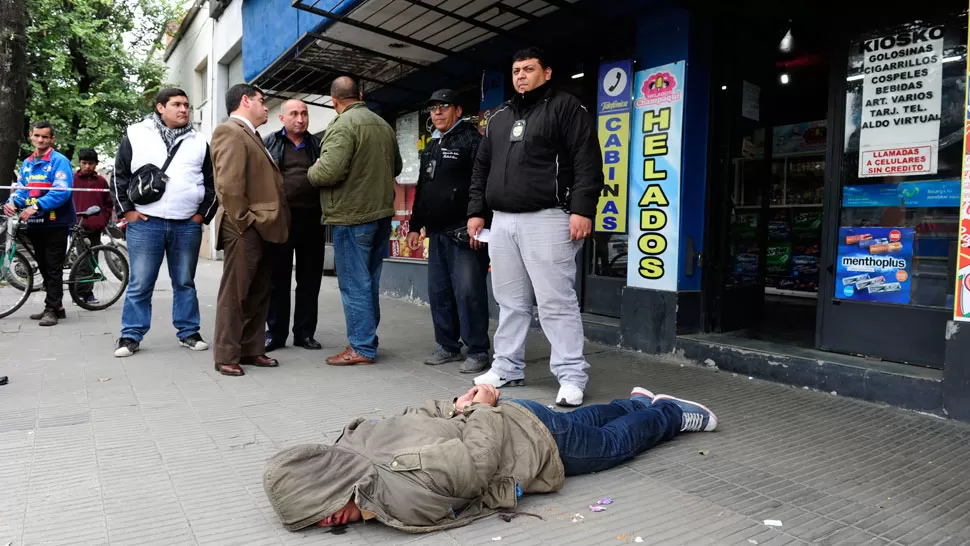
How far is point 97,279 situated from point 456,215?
204 inches

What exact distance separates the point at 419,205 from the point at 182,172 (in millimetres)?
1913

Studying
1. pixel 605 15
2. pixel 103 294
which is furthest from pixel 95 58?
pixel 605 15

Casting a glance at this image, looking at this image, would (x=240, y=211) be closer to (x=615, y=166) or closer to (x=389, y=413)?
(x=389, y=413)

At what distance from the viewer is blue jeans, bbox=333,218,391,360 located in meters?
5.02

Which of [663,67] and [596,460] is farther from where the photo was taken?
[663,67]

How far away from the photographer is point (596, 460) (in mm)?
2867

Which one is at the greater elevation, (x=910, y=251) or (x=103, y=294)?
(x=910, y=251)

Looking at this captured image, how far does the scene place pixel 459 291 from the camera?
16.3 feet

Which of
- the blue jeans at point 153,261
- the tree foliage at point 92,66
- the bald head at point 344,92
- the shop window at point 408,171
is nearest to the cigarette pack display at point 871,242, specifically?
the bald head at point 344,92

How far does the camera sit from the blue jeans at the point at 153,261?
5199 mm

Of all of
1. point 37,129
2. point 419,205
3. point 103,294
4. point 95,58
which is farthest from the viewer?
point 95,58

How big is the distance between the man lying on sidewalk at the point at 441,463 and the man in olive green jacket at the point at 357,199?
2.44m

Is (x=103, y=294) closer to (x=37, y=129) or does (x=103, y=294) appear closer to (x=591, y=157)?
(x=37, y=129)

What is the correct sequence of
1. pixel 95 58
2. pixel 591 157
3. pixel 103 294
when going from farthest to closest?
pixel 95 58 → pixel 103 294 → pixel 591 157
